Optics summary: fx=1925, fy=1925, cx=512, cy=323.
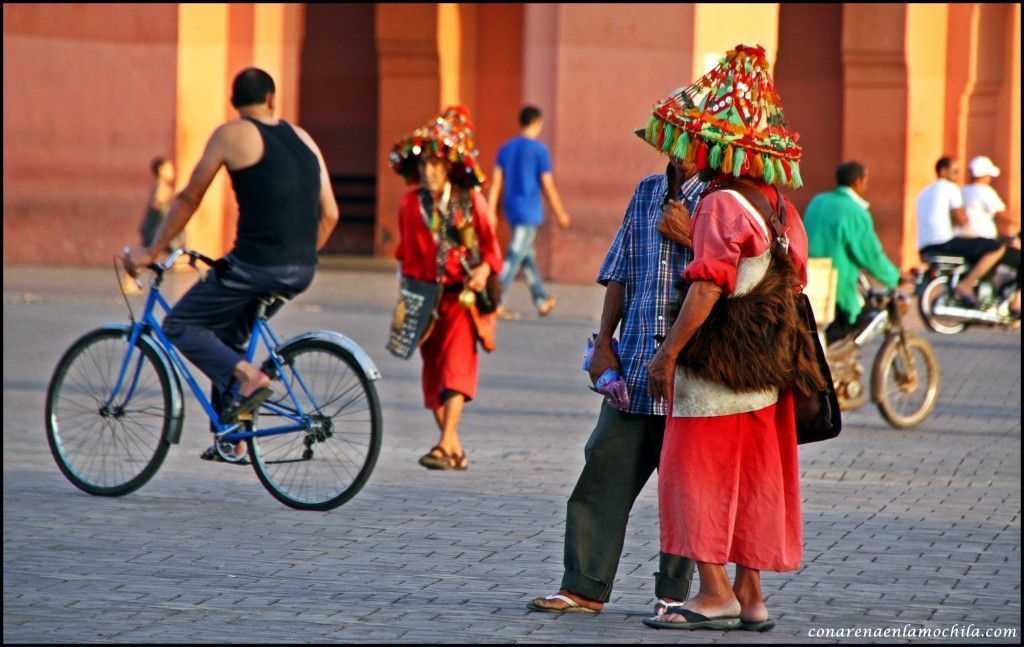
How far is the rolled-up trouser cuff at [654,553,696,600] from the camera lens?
5.93 metres

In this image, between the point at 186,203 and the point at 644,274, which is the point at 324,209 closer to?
the point at 186,203

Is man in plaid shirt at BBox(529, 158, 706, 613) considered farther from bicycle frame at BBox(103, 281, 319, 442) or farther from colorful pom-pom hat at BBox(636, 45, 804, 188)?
bicycle frame at BBox(103, 281, 319, 442)

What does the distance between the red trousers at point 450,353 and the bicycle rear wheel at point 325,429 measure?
1294 millimetres

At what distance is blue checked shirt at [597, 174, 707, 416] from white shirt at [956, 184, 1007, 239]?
12670 mm

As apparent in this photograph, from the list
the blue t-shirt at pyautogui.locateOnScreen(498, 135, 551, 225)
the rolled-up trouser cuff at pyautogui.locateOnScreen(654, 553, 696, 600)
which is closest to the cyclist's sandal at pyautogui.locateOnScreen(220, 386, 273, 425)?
the rolled-up trouser cuff at pyautogui.locateOnScreen(654, 553, 696, 600)

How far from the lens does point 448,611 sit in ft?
19.5

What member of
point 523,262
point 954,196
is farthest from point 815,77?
point 523,262

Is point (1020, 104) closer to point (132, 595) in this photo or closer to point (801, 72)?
point (801, 72)

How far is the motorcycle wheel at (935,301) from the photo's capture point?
17.9 meters

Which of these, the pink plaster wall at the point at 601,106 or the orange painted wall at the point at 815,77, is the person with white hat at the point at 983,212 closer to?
the pink plaster wall at the point at 601,106

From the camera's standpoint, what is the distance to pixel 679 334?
5.69m

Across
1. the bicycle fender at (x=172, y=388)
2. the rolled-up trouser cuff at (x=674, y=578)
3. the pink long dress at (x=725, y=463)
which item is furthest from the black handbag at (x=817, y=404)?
the bicycle fender at (x=172, y=388)

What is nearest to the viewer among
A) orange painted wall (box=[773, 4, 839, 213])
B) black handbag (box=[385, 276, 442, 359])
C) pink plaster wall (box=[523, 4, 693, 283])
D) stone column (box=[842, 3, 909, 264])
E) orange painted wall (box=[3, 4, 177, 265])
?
black handbag (box=[385, 276, 442, 359])

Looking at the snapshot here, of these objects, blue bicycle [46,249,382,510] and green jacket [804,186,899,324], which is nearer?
blue bicycle [46,249,382,510]
